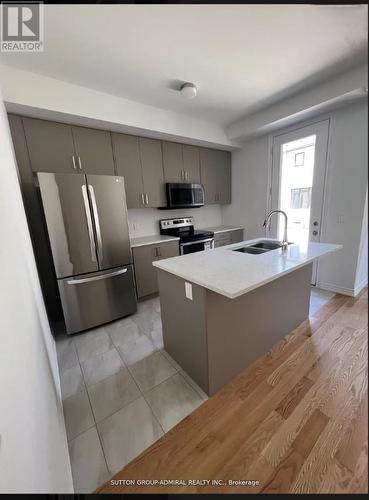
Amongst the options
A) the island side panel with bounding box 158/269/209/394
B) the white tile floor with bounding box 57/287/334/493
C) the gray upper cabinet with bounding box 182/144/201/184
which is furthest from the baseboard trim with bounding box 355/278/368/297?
the gray upper cabinet with bounding box 182/144/201/184

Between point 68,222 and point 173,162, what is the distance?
193 centimetres

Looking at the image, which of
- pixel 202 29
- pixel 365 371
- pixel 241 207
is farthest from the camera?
pixel 241 207

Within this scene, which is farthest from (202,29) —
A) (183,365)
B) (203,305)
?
(183,365)

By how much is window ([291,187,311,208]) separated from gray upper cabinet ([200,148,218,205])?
274 cm

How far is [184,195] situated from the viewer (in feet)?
11.1

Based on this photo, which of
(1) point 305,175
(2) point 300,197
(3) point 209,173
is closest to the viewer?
(1) point 305,175

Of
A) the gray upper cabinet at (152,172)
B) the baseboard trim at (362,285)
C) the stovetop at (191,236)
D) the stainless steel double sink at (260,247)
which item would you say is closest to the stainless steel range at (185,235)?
the stovetop at (191,236)

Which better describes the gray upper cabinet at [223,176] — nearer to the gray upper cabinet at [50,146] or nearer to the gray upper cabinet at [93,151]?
the gray upper cabinet at [93,151]

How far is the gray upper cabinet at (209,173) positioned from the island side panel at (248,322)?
229 centimetres

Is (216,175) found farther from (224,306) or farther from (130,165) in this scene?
(224,306)

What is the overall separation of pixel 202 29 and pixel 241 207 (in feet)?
9.18

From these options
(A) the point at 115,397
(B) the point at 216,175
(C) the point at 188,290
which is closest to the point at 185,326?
(C) the point at 188,290

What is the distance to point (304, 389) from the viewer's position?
143 centimetres

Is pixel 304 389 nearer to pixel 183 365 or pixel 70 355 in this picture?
pixel 183 365
